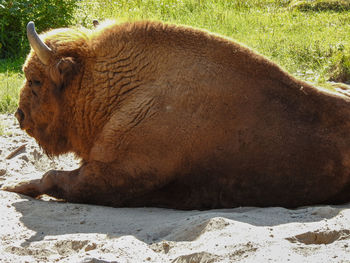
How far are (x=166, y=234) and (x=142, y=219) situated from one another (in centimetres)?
51

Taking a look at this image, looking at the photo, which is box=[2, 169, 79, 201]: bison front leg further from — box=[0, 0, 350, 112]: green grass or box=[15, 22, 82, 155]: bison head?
box=[0, 0, 350, 112]: green grass

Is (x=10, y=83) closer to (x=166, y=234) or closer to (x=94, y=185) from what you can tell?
(x=94, y=185)

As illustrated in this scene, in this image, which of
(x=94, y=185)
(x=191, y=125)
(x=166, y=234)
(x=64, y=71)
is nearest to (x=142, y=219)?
(x=166, y=234)

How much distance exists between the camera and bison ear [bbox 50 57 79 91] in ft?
17.1

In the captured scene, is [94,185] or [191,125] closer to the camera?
[191,125]

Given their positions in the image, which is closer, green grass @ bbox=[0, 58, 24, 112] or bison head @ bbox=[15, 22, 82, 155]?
bison head @ bbox=[15, 22, 82, 155]

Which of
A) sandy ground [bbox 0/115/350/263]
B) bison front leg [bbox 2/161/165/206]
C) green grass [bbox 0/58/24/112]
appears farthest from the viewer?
green grass [bbox 0/58/24/112]

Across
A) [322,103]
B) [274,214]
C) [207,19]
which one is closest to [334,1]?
[207,19]

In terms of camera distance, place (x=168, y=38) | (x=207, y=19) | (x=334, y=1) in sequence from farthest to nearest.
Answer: (x=334, y=1) → (x=207, y=19) → (x=168, y=38)

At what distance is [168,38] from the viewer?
5.18 metres

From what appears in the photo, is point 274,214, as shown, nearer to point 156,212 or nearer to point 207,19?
point 156,212

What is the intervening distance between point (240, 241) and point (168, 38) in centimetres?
213

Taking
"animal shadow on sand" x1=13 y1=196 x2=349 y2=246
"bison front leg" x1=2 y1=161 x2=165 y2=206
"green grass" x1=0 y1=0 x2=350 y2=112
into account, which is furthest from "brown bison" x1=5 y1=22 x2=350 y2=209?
"green grass" x1=0 y1=0 x2=350 y2=112

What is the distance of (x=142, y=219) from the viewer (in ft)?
15.0
